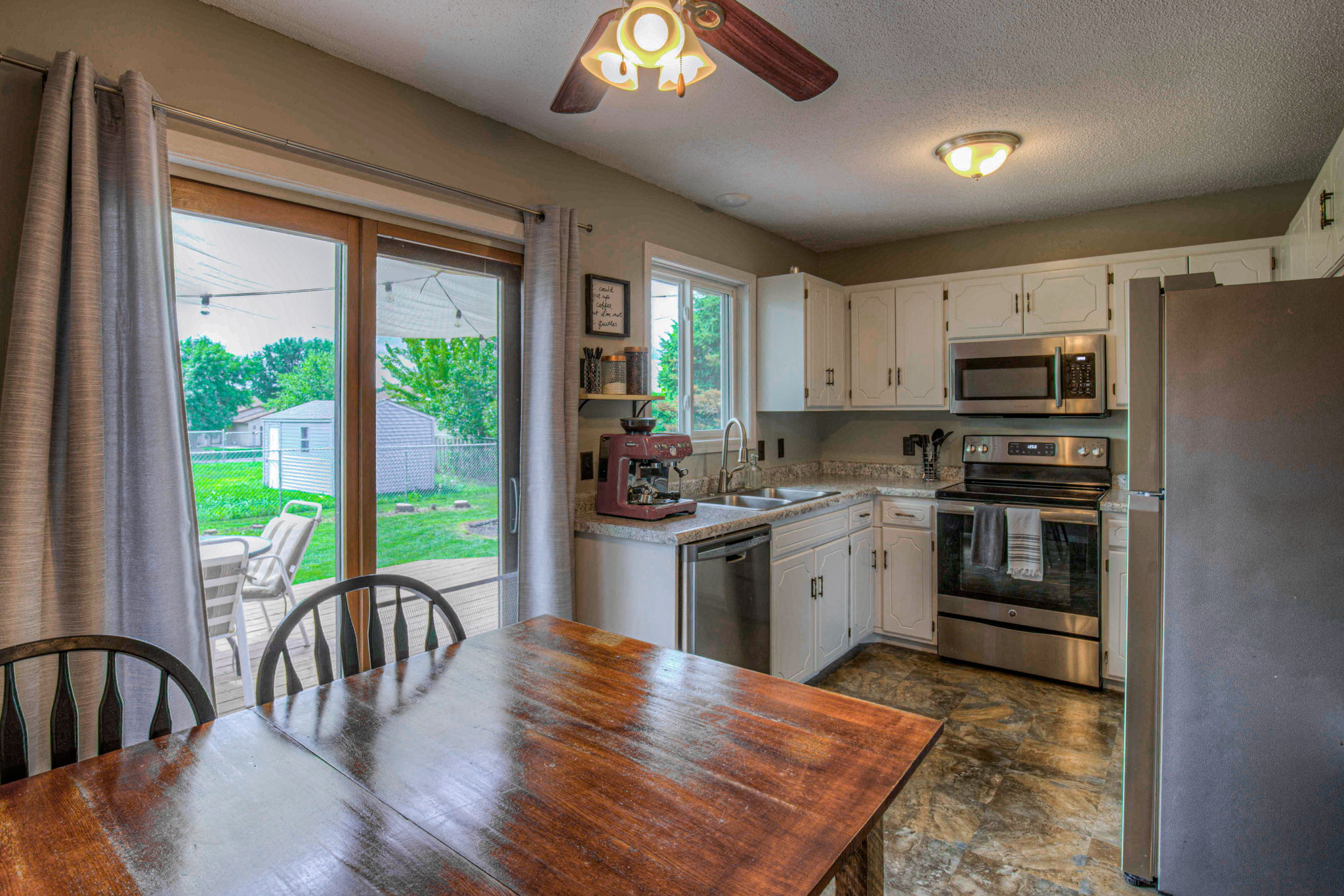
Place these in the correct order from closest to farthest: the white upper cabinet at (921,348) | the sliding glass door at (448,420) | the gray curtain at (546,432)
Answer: the sliding glass door at (448,420) < the gray curtain at (546,432) < the white upper cabinet at (921,348)

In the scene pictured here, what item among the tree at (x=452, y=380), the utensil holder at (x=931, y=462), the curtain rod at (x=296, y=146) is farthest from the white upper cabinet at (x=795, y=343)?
the tree at (x=452, y=380)

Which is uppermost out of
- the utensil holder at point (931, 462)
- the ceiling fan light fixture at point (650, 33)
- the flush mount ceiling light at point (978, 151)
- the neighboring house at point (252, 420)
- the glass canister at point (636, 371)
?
the flush mount ceiling light at point (978, 151)

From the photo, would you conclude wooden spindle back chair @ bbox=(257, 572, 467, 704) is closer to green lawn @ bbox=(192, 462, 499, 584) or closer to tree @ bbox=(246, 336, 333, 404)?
green lawn @ bbox=(192, 462, 499, 584)

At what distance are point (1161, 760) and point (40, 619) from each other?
2.67 metres

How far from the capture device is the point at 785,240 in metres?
4.29

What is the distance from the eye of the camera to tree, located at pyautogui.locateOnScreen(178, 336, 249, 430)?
1.85 meters

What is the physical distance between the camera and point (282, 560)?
6.79ft

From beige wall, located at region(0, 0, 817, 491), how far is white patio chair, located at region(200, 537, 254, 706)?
673 mm

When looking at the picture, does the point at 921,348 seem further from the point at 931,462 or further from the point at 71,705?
the point at 71,705

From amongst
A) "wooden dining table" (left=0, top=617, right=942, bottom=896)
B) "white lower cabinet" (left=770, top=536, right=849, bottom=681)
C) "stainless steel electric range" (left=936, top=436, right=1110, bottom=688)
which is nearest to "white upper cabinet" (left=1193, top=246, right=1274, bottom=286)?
"stainless steel electric range" (left=936, top=436, right=1110, bottom=688)

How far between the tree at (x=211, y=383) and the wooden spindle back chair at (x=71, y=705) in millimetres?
869

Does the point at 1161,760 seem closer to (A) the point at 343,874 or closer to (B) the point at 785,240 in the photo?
(A) the point at 343,874

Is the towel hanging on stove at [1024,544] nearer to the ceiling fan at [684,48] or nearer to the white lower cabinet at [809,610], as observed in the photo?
the white lower cabinet at [809,610]

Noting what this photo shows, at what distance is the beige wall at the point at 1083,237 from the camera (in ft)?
10.8
